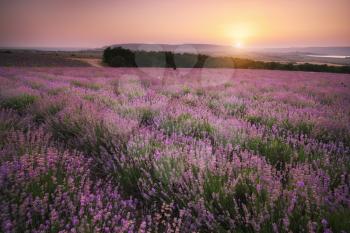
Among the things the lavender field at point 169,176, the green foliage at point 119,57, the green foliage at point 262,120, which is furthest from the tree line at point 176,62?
the lavender field at point 169,176

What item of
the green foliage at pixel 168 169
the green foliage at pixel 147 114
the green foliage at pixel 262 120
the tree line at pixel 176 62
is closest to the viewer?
the green foliage at pixel 168 169

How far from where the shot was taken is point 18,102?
6078mm

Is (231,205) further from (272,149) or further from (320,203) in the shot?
(272,149)

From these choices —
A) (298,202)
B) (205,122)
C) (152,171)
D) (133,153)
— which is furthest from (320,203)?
(205,122)

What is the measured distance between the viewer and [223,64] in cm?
4688

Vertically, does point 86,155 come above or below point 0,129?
below

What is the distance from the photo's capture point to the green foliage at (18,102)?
19.8 ft

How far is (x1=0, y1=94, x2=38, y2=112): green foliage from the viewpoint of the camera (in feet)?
19.8

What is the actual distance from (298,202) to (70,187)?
71.3 inches

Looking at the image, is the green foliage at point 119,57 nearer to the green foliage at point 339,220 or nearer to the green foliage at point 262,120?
the green foliage at point 262,120

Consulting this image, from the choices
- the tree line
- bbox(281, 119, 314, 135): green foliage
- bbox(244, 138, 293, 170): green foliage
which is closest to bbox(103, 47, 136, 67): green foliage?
the tree line

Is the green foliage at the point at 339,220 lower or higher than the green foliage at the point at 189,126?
higher

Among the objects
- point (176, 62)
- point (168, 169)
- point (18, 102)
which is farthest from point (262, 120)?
point (176, 62)

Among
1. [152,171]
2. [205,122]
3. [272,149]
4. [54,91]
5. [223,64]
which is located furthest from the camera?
[223,64]
